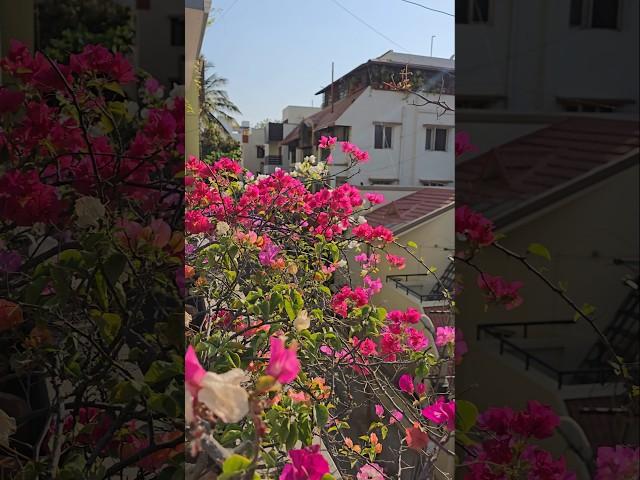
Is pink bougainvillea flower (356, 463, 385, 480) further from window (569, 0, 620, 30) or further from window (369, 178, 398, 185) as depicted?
window (569, 0, 620, 30)

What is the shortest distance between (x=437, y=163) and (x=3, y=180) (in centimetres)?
89

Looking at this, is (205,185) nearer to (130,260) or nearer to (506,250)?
(130,260)

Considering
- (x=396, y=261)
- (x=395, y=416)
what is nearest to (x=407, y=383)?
(x=395, y=416)

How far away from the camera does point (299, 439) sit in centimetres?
110

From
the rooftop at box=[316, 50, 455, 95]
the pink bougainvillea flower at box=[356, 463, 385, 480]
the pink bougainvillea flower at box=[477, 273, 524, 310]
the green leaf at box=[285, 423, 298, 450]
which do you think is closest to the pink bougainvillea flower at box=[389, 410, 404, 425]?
the pink bougainvillea flower at box=[356, 463, 385, 480]

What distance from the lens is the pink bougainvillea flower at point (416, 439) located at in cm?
115

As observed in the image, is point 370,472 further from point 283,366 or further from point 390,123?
point 390,123

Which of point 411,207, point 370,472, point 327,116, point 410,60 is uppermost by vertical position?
point 410,60

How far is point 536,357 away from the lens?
913 mm

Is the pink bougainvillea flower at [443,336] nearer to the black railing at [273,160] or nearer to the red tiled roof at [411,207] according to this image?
the red tiled roof at [411,207]

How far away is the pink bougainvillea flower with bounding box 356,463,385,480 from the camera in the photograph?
120 cm

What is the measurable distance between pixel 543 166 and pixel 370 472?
80 centimetres

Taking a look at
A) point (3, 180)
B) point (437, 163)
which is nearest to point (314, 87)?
point (437, 163)

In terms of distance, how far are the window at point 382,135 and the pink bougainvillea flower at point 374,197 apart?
117mm
